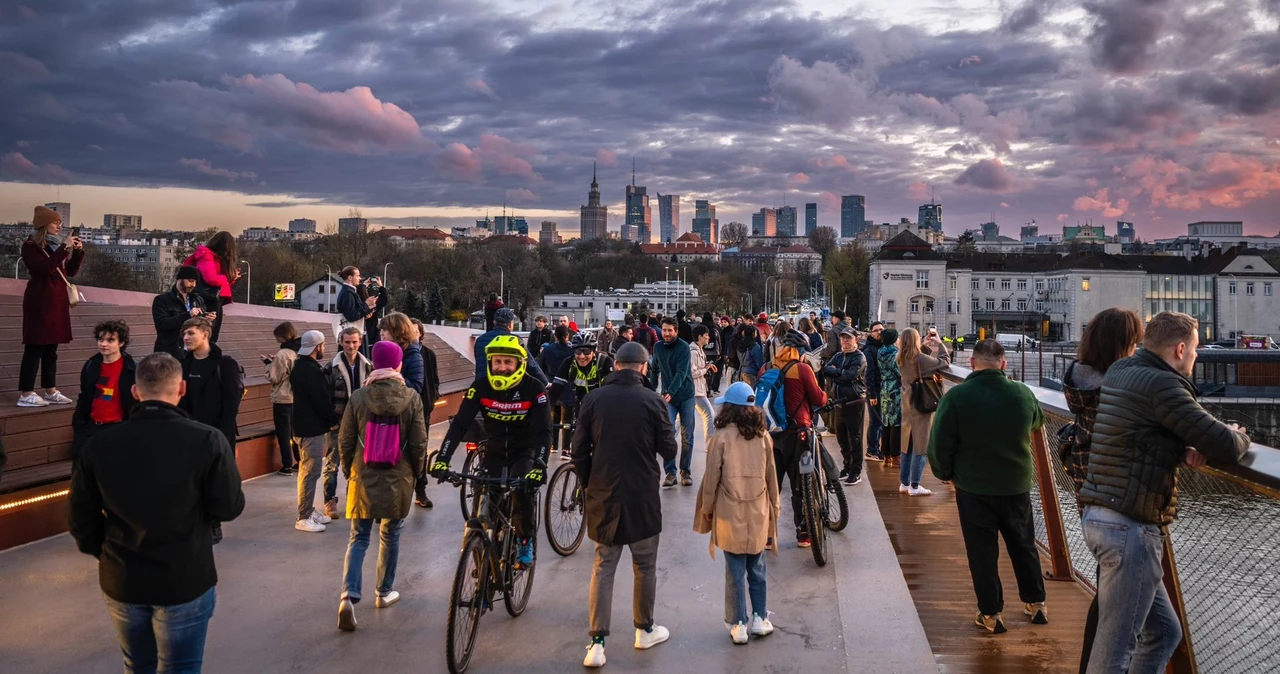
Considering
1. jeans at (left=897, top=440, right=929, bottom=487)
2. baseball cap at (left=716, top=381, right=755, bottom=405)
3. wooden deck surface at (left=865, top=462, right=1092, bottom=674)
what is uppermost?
baseball cap at (left=716, top=381, right=755, bottom=405)

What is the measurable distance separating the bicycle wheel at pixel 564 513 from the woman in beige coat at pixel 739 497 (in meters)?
2.22

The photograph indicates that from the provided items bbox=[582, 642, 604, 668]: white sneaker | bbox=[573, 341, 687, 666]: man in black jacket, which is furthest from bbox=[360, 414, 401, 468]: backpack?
bbox=[582, 642, 604, 668]: white sneaker

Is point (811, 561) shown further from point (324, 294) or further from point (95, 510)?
point (324, 294)

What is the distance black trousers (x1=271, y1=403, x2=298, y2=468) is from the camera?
407 inches

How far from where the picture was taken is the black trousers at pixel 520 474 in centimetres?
590

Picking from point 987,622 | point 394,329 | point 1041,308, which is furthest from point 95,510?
point 1041,308

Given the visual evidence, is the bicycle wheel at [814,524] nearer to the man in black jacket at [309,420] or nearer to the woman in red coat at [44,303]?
the man in black jacket at [309,420]

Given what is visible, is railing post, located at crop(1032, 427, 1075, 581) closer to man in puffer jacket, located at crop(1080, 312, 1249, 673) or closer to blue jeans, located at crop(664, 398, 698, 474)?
man in puffer jacket, located at crop(1080, 312, 1249, 673)

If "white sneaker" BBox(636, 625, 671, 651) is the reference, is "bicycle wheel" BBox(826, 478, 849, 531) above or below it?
above

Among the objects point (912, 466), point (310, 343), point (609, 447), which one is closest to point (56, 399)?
point (310, 343)

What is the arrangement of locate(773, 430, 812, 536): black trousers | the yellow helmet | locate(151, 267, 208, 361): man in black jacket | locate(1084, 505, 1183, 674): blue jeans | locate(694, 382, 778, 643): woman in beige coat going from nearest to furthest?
locate(1084, 505, 1183, 674): blue jeans < locate(694, 382, 778, 643): woman in beige coat < the yellow helmet < locate(773, 430, 812, 536): black trousers < locate(151, 267, 208, 361): man in black jacket

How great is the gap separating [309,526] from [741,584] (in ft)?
14.6

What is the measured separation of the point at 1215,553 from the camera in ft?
17.9

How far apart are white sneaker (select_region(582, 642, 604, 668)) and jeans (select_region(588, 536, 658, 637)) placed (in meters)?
0.07
